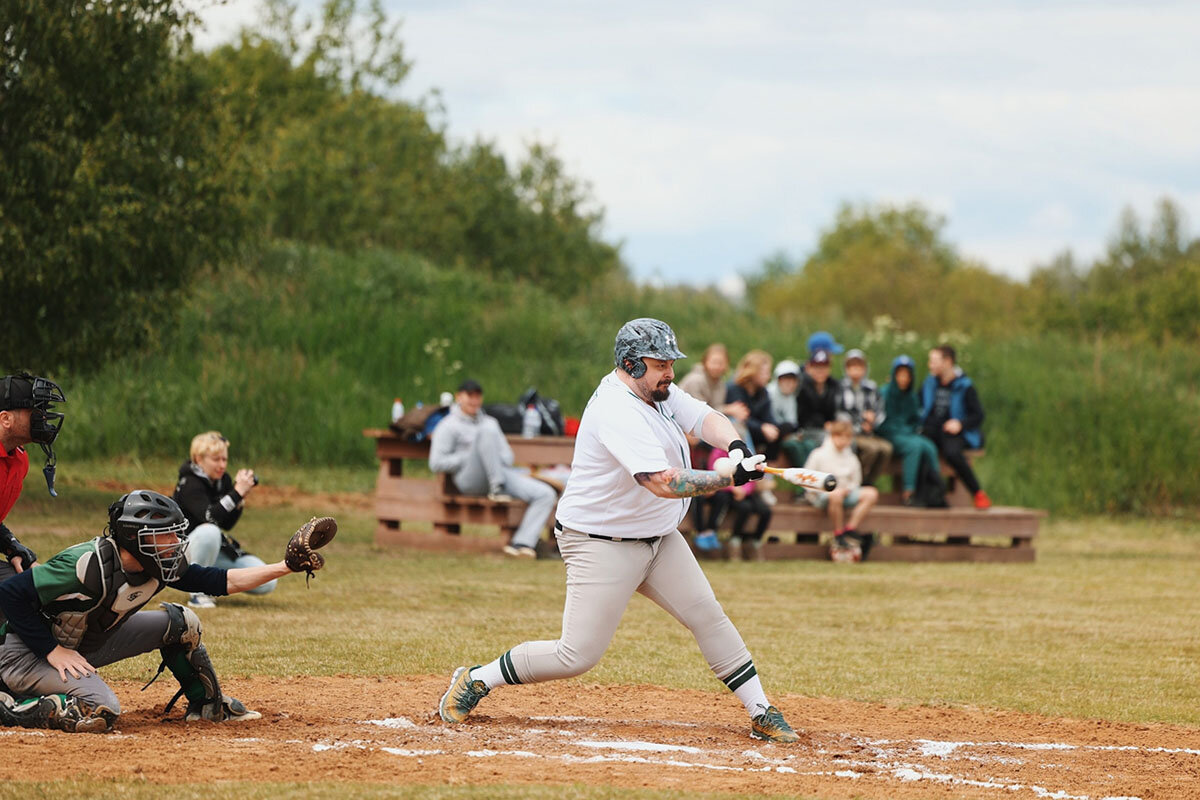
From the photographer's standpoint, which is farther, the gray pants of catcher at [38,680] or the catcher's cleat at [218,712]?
the catcher's cleat at [218,712]

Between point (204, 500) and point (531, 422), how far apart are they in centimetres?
623

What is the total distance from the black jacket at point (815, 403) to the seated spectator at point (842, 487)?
20.5 inches

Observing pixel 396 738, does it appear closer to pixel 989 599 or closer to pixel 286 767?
pixel 286 767

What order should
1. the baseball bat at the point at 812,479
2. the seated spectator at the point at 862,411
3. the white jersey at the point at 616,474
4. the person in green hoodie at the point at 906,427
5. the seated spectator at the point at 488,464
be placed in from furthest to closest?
the person in green hoodie at the point at 906,427
the seated spectator at the point at 862,411
the seated spectator at the point at 488,464
the white jersey at the point at 616,474
the baseball bat at the point at 812,479

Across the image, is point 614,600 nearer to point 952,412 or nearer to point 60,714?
point 60,714

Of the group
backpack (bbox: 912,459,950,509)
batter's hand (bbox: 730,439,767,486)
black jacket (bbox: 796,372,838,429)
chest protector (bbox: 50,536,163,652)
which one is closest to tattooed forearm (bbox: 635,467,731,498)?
batter's hand (bbox: 730,439,767,486)

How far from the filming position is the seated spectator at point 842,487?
14.4 metres

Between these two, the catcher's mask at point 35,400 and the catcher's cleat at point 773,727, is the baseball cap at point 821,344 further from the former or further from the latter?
the catcher's mask at point 35,400

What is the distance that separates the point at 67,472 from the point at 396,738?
49.7 feet

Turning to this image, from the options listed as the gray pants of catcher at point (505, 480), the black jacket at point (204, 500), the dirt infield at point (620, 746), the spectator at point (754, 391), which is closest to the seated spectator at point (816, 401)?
the spectator at point (754, 391)

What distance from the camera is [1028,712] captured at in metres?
7.31

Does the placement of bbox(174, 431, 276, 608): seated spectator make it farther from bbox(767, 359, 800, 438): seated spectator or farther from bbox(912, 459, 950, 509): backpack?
bbox(912, 459, 950, 509): backpack

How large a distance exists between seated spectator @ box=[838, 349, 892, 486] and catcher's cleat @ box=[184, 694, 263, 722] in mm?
9977

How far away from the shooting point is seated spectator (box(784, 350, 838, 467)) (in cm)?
1540
